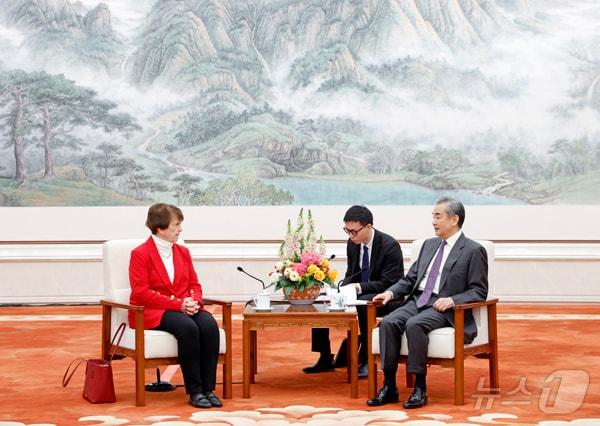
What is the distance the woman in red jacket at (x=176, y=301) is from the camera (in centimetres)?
640

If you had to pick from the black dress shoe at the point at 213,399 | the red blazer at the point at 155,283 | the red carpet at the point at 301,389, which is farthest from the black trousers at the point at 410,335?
the red blazer at the point at 155,283

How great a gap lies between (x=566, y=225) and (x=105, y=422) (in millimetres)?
7652

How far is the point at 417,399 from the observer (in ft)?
20.5

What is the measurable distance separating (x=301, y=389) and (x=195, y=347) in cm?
85

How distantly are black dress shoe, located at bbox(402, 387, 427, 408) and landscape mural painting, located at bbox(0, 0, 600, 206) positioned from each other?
6.16 meters

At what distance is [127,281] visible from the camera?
699 centimetres

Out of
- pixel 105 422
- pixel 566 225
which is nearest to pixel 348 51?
pixel 566 225

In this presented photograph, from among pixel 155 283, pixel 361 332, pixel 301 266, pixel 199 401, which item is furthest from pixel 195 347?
pixel 361 332

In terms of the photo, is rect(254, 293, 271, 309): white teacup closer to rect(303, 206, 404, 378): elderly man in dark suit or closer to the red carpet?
the red carpet

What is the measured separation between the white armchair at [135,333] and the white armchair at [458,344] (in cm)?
90

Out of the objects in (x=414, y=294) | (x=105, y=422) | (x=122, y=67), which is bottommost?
(x=105, y=422)

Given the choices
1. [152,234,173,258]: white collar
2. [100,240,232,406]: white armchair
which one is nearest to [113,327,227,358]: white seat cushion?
[100,240,232,406]: white armchair

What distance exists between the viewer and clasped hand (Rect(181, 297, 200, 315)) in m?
6.62

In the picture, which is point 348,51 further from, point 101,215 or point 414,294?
point 414,294
